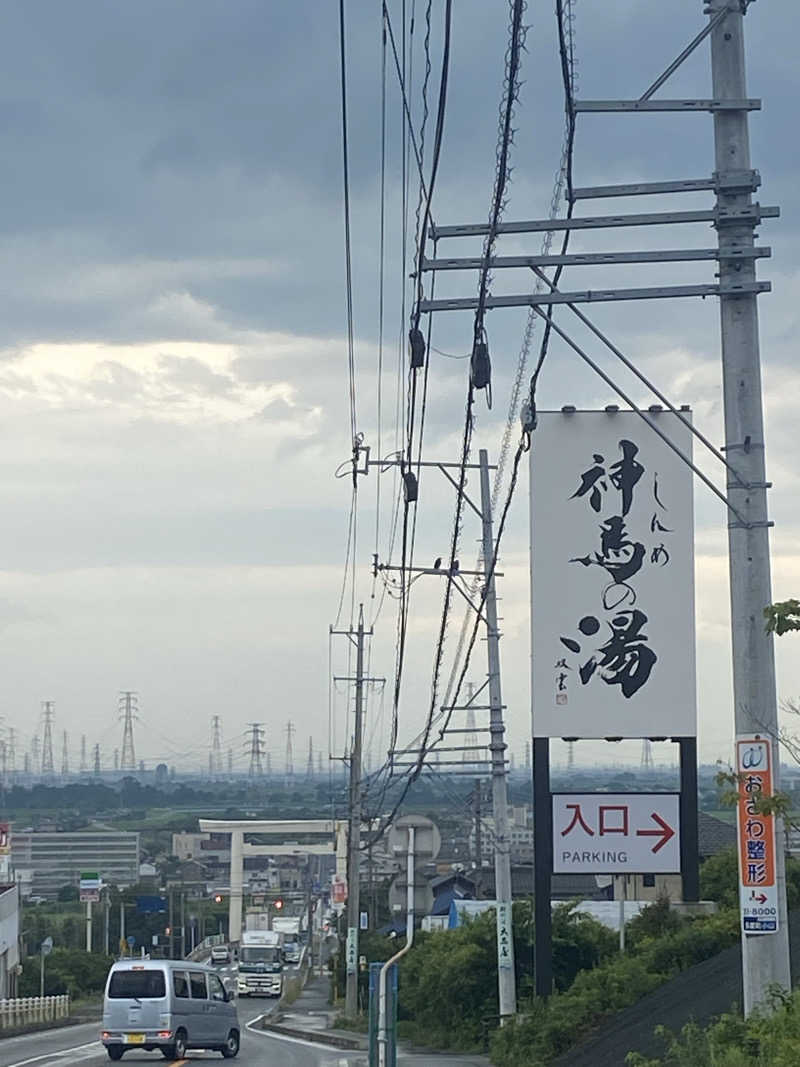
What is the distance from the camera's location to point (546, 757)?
25078 mm

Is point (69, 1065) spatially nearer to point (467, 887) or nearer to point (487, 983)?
point (487, 983)

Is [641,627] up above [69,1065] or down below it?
above

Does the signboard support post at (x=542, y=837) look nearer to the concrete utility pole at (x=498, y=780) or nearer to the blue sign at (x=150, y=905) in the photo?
the concrete utility pole at (x=498, y=780)

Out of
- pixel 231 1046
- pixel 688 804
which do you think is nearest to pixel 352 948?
pixel 231 1046

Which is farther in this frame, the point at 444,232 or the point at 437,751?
the point at 437,751

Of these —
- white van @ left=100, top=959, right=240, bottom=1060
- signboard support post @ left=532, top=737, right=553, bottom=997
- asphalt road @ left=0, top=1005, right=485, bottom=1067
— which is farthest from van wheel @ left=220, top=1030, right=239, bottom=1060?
signboard support post @ left=532, top=737, right=553, bottom=997

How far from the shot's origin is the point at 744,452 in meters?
Answer: 12.7

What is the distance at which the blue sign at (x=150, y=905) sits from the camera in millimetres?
113812

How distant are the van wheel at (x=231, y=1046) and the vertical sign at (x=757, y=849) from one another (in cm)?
2157

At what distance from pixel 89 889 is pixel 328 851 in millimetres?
92646

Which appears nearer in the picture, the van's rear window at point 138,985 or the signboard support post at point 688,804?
the signboard support post at point 688,804

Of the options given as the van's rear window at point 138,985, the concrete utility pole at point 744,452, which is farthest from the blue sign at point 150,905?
the concrete utility pole at point 744,452

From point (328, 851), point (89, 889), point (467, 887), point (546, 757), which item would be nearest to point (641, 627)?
point (546, 757)

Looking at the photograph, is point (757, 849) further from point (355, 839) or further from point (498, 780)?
point (355, 839)
